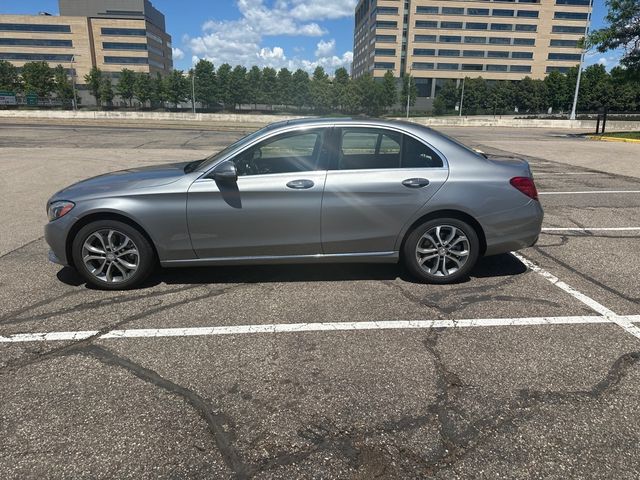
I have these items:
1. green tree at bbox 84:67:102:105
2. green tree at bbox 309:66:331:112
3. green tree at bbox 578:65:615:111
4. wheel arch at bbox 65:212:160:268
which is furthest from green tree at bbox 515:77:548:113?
wheel arch at bbox 65:212:160:268

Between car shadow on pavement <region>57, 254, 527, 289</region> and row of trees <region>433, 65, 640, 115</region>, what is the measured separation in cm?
8702

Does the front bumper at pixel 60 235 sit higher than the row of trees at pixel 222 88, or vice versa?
the row of trees at pixel 222 88

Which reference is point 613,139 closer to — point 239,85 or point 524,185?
point 524,185

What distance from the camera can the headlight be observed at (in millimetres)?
4285

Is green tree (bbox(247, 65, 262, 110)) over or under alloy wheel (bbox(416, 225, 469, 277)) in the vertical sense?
over

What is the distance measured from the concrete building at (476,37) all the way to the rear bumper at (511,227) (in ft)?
334

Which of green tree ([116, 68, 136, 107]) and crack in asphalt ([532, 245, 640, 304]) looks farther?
green tree ([116, 68, 136, 107])

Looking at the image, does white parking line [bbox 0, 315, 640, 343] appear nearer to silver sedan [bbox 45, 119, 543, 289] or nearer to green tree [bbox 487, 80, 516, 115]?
silver sedan [bbox 45, 119, 543, 289]

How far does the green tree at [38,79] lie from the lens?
80.3 metres

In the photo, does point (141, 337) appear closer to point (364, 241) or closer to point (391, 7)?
point (364, 241)

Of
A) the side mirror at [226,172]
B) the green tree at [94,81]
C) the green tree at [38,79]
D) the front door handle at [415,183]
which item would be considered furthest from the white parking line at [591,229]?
the green tree at [94,81]

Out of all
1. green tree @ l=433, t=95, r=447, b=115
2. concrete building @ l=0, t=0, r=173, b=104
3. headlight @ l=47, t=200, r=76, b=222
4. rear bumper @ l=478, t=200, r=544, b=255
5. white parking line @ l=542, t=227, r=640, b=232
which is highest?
concrete building @ l=0, t=0, r=173, b=104

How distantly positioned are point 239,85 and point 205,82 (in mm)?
6235

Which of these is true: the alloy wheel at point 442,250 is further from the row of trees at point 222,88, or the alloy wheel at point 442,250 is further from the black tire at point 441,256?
the row of trees at point 222,88
